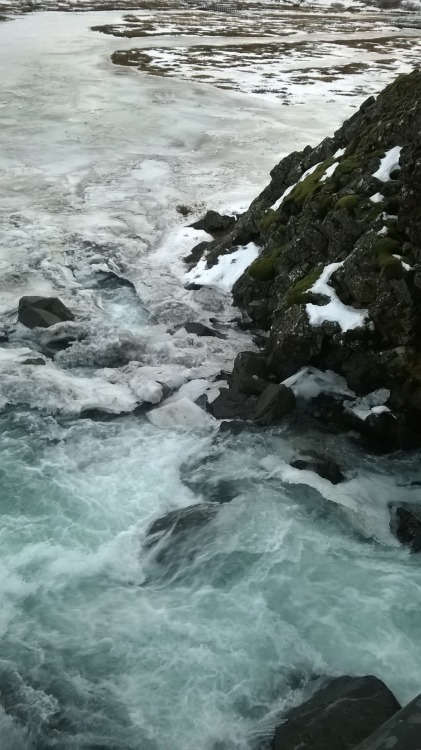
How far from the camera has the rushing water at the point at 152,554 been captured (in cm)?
691

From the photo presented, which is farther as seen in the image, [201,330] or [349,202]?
[201,330]

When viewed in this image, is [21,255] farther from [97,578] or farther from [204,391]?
[97,578]

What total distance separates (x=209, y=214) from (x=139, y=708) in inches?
597

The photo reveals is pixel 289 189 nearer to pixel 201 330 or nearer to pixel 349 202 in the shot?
pixel 349 202

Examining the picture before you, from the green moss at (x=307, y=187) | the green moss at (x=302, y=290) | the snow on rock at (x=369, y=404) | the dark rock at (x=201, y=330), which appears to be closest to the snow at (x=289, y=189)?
the green moss at (x=307, y=187)

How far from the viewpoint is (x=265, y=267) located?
1448 cm

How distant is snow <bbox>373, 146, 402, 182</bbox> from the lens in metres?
11.9

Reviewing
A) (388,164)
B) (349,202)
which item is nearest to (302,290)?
(349,202)

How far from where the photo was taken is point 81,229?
1903cm

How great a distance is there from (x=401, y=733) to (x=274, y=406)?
6.44m

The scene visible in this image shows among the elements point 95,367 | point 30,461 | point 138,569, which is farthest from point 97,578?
point 95,367

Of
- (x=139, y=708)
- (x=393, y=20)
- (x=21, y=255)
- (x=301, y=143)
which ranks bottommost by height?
(x=139, y=708)

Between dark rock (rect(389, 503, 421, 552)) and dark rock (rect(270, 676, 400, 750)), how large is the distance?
254 cm

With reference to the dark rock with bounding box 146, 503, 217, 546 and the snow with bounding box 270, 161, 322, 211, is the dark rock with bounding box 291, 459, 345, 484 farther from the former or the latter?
the snow with bounding box 270, 161, 322, 211
